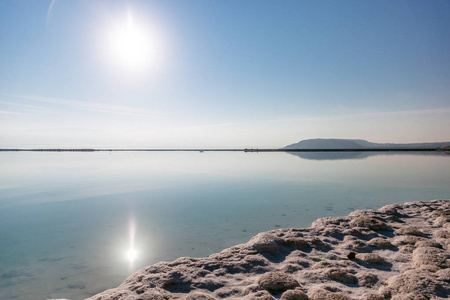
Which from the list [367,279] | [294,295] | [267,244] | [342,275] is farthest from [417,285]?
[267,244]

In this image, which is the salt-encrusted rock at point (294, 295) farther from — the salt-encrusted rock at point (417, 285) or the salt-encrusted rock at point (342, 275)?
the salt-encrusted rock at point (417, 285)

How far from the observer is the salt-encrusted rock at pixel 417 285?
364cm

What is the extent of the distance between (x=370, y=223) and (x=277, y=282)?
15.8 feet

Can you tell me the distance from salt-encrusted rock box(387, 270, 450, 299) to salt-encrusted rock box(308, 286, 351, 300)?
2.79ft

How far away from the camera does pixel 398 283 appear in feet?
12.7

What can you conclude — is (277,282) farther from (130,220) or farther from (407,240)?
(130,220)

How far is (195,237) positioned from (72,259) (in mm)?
3411

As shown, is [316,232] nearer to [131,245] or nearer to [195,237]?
[195,237]

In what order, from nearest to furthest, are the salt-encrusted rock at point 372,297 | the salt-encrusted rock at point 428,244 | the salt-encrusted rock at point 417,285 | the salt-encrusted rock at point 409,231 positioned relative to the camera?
the salt-encrusted rock at point 372,297, the salt-encrusted rock at point 417,285, the salt-encrusted rock at point 428,244, the salt-encrusted rock at point 409,231

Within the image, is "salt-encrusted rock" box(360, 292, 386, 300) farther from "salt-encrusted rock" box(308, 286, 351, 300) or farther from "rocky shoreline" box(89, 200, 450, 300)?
"salt-encrusted rock" box(308, 286, 351, 300)

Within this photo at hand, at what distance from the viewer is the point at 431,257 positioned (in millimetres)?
4789

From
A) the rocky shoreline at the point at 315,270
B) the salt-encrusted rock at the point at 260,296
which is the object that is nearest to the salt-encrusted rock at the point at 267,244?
the rocky shoreline at the point at 315,270

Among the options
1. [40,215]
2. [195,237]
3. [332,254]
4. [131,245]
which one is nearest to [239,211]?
[195,237]

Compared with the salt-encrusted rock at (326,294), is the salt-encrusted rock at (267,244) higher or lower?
lower
